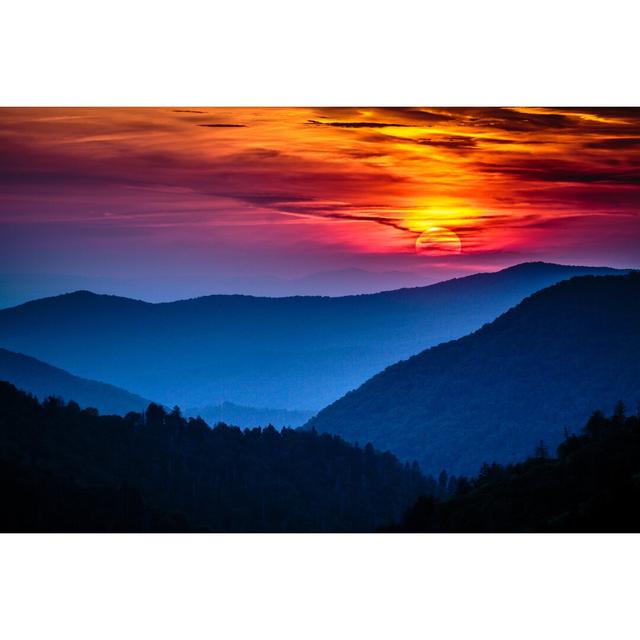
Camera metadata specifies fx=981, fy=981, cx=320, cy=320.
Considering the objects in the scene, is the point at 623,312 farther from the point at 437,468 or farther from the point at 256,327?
the point at 256,327

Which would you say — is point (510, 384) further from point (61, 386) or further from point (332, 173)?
point (61, 386)

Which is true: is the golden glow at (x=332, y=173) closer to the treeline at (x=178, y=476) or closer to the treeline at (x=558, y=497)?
the treeline at (x=178, y=476)

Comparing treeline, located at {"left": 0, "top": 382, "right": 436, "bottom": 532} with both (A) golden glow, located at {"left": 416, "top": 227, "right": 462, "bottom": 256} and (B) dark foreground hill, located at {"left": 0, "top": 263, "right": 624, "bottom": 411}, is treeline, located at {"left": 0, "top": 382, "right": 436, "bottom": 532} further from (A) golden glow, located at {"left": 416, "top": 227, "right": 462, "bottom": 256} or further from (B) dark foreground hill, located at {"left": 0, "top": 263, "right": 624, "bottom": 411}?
(A) golden glow, located at {"left": 416, "top": 227, "right": 462, "bottom": 256}

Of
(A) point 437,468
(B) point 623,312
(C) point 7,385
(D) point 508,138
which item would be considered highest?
(D) point 508,138

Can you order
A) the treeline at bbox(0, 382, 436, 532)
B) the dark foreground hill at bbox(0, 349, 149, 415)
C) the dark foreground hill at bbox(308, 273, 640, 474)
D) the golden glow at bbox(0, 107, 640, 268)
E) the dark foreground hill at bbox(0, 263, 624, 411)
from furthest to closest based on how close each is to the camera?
the dark foreground hill at bbox(308, 273, 640, 474)
the dark foreground hill at bbox(0, 263, 624, 411)
the dark foreground hill at bbox(0, 349, 149, 415)
the golden glow at bbox(0, 107, 640, 268)
the treeline at bbox(0, 382, 436, 532)

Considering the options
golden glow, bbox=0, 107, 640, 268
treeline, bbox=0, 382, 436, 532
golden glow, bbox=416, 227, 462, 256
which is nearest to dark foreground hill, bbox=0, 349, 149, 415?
treeline, bbox=0, 382, 436, 532

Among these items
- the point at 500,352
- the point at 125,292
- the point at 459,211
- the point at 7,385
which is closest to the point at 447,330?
the point at 500,352
